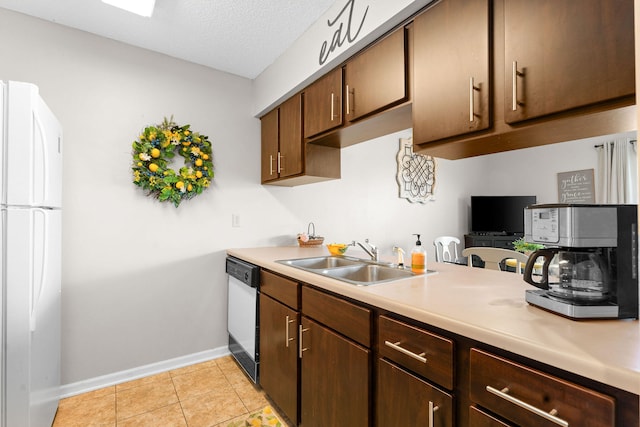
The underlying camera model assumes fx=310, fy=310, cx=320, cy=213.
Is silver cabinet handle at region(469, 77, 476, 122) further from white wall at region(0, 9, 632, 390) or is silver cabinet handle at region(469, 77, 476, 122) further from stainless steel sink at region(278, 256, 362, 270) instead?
white wall at region(0, 9, 632, 390)

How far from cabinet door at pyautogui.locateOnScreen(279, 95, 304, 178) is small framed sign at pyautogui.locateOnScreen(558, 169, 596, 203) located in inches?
160

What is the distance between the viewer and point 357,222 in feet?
11.3

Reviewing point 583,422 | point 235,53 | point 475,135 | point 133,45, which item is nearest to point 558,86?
point 475,135

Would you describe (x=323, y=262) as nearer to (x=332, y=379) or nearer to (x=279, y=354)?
(x=279, y=354)

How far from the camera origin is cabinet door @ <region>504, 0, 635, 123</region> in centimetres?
87

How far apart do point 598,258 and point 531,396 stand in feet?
1.46

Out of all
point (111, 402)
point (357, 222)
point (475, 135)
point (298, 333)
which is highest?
point (475, 135)

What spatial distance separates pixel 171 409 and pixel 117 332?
2.44ft

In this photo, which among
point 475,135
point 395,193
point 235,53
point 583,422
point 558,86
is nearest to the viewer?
point 583,422

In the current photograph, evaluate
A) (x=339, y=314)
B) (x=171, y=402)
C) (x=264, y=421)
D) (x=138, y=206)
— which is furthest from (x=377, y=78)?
(x=171, y=402)

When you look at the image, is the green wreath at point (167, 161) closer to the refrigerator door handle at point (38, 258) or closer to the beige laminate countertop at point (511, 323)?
the refrigerator door handle at point (38, 258)

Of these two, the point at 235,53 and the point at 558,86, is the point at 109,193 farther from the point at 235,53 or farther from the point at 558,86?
the point at 558,86

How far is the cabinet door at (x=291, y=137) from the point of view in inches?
90.8

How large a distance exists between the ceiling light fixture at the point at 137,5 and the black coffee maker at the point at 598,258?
7.49ft
